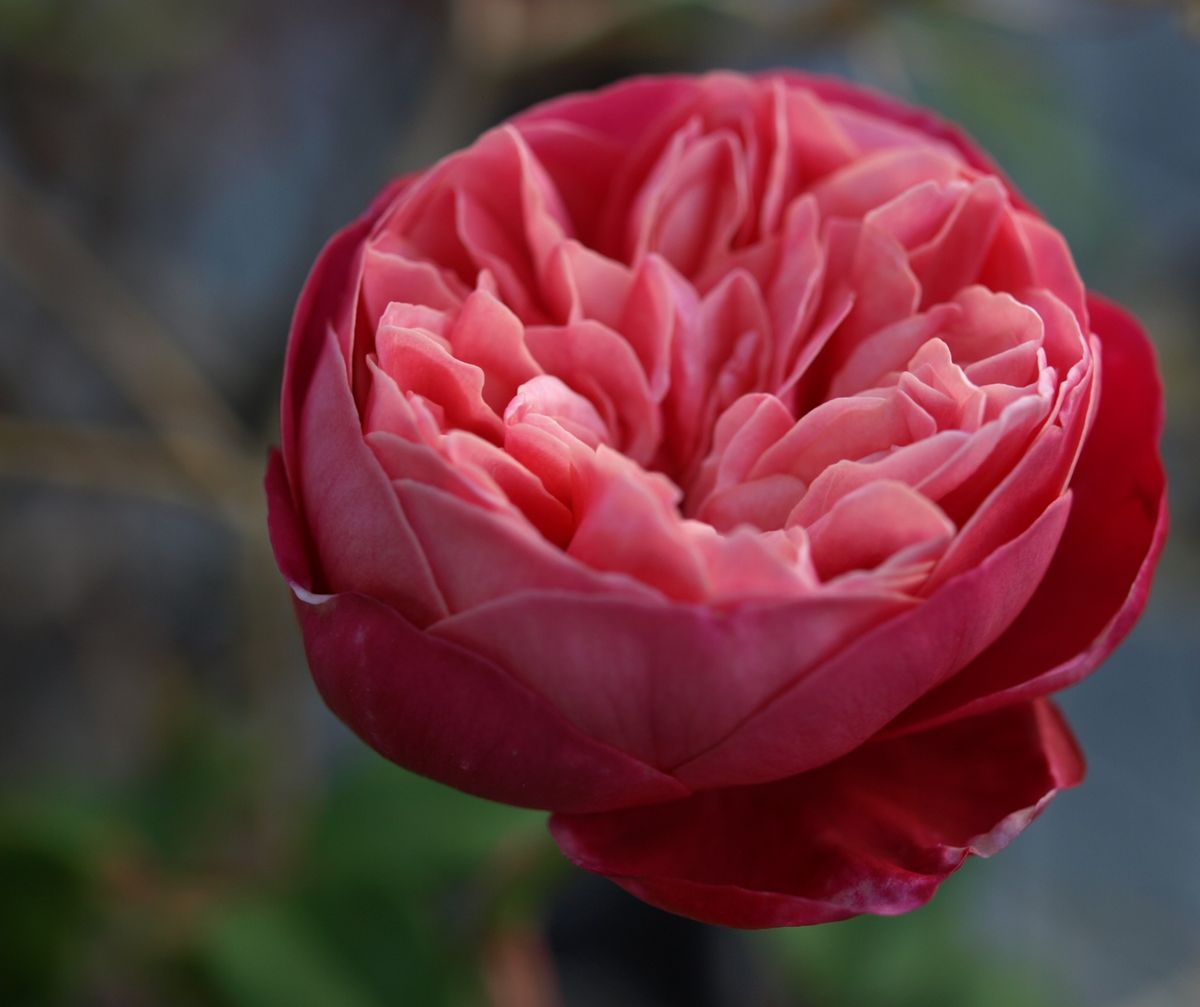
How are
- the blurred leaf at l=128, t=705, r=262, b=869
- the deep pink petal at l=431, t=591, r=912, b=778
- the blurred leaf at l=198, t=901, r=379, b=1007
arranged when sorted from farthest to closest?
the blurred leaf at l=128, t=705, r=262, b=869 < the blurred leaf at l=198, t=901, r=379, b=1007 < the deep pink petal at l=431, t=591, r=912, b=778

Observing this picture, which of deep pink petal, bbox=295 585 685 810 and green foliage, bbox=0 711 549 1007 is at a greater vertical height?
deep pink petal, bbox=295 585 685 810

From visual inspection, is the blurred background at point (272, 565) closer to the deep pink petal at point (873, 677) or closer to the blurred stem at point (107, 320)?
the blurred stem at point (107, 320)

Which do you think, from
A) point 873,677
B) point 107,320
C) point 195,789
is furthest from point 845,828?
point 107,320

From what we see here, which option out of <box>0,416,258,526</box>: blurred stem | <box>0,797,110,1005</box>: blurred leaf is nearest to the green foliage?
<box>0,797,110,1005</box>: blurred leaf

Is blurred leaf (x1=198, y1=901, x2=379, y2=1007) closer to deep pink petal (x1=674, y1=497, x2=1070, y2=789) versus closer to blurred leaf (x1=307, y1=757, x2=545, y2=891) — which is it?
blurred leaf (x1=307, y1=757, x2=545, y2=891)

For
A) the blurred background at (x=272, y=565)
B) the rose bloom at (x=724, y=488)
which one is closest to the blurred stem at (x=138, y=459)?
the blurred background at (x=272, y=565)

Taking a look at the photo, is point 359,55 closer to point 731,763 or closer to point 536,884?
point 536,884

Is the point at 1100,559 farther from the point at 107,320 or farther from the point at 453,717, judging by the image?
the point at 107,320
